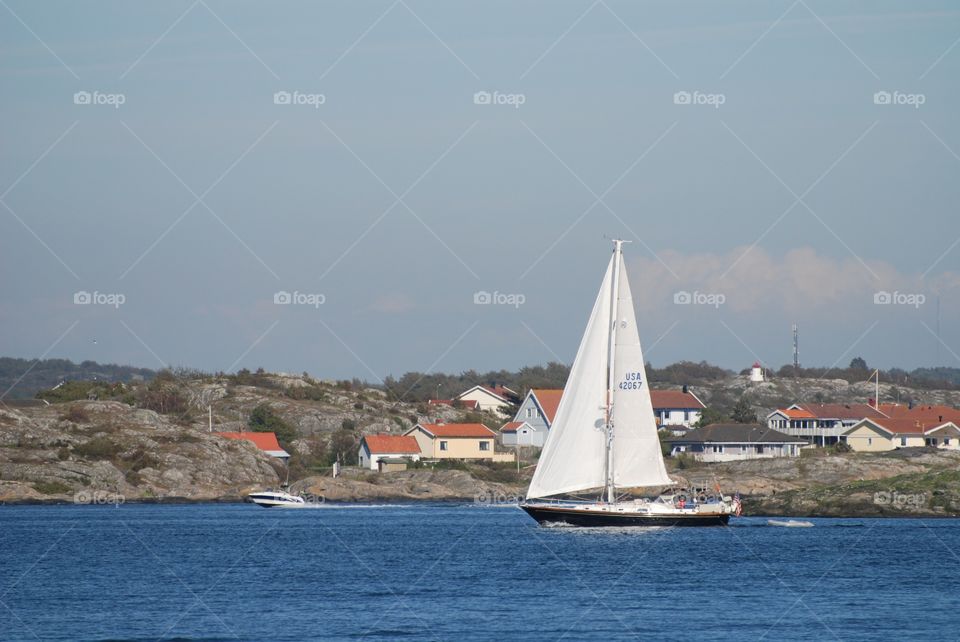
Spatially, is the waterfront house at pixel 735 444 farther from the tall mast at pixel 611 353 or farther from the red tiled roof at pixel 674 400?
the tall mast at pixel 611 353

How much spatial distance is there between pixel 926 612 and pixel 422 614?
53.2 ft

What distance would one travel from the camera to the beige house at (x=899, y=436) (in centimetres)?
12481

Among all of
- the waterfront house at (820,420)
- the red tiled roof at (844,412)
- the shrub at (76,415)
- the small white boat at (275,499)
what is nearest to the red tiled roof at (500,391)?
the waterfront house at (820,420)

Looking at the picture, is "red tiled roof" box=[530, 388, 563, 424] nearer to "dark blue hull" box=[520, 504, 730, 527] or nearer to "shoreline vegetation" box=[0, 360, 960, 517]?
"shoreline vegetation" box=[0, 360, 960, 517]

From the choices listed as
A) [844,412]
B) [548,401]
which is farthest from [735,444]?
[548,401]

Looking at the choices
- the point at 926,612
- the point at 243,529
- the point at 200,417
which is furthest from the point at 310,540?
the point at 200,417

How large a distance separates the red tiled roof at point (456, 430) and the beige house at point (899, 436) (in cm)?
3514

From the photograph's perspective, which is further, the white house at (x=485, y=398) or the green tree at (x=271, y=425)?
the white house at (x=485, y=398)

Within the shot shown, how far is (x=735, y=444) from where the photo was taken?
12138cm

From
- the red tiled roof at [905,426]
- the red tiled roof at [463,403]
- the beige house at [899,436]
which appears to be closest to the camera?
the beige house at [899,436]

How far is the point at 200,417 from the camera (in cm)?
13325

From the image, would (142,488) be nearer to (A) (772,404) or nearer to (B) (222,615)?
(B) (222,615)

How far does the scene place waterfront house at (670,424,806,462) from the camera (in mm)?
120750

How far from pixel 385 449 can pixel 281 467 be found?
9.83 meters
